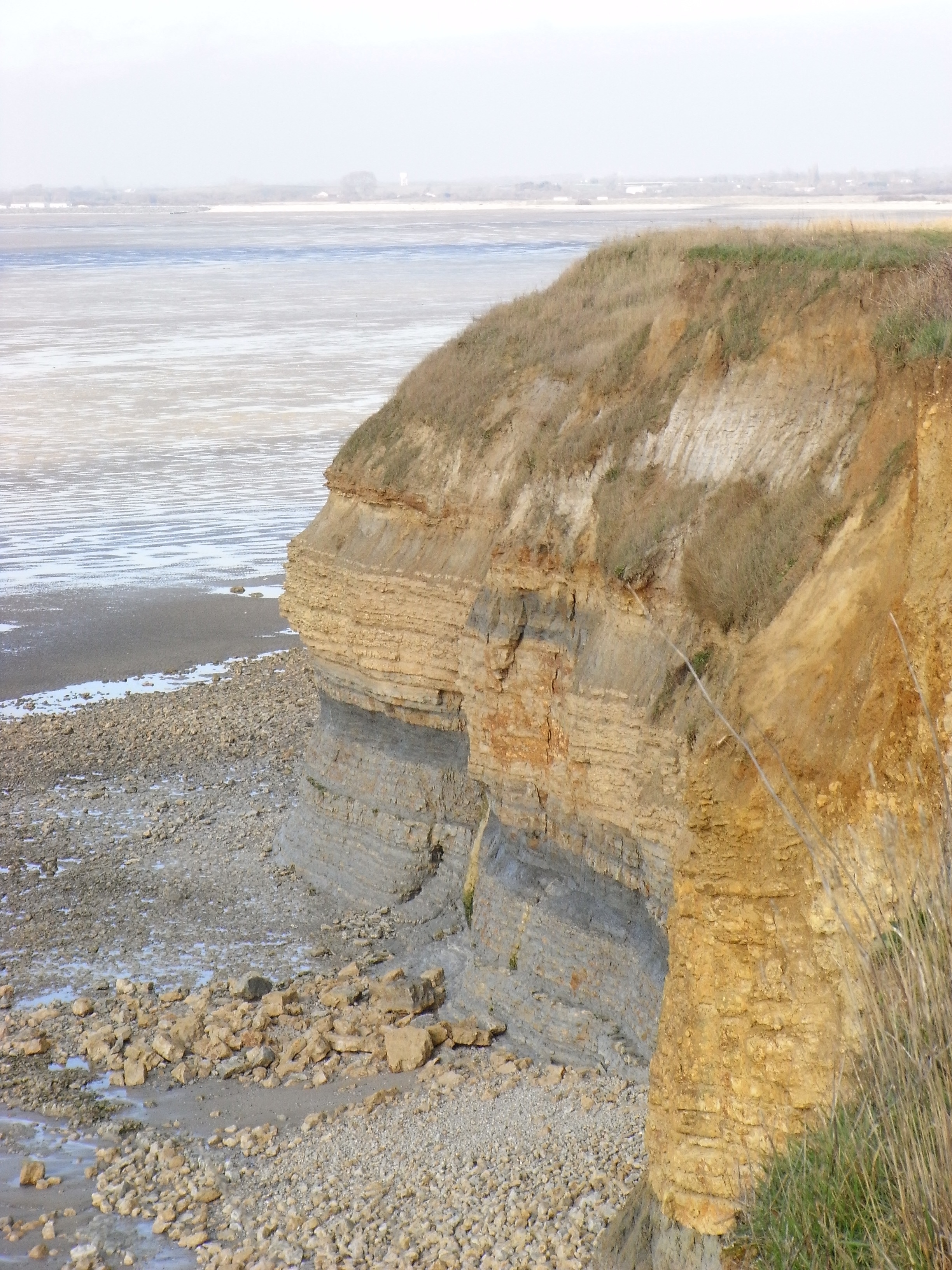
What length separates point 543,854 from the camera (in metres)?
15.4

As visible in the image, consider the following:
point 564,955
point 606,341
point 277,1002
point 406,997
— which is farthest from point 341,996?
point 606,341

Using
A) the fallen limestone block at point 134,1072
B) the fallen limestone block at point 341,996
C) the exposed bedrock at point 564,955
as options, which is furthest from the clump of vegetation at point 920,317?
the fallen limestone block at point 134,1072

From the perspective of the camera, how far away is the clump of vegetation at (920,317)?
34.0ft

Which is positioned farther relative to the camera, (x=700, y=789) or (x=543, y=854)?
(x=543, y=854)

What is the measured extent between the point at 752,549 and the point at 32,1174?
26.7 feet

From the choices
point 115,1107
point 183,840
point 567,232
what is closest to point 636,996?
point 115,1107

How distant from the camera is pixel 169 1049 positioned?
15.5 m

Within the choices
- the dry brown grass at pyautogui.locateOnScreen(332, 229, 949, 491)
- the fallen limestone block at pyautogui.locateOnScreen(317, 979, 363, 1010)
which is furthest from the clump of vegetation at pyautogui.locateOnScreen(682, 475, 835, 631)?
the fallen limestone block at pyautogui.locateOnScreen(317, 979, 363, 1010)

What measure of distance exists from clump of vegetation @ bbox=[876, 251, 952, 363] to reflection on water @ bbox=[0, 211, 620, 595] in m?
13.9

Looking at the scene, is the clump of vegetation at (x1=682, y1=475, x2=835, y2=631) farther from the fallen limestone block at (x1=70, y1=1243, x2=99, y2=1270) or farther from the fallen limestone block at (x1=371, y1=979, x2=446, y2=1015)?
the fallen limestone block at (x1=70, y1=1243, x2=99, y2=1270)

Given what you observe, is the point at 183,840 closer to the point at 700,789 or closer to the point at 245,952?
the point at 245,952

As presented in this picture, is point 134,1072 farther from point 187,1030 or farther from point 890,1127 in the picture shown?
point 890,1127

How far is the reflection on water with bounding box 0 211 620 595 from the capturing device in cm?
4119

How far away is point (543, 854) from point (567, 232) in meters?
145
